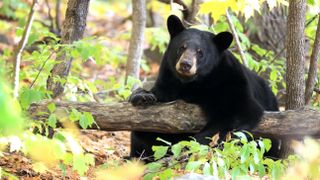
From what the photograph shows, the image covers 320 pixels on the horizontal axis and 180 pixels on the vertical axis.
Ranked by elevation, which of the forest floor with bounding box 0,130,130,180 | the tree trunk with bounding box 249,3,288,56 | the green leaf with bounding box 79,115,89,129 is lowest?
the forest floor with bounding box 0,130,130,180

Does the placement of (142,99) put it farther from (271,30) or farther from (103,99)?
(271,30)

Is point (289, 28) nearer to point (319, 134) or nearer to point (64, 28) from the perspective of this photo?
point (319, 134)

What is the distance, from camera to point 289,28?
5.14 meters

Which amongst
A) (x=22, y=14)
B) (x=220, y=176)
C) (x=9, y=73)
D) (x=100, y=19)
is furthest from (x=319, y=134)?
(x=100, y=19)

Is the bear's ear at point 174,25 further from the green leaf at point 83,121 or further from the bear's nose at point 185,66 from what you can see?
the green leaf at point 83,121

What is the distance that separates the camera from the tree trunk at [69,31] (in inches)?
193

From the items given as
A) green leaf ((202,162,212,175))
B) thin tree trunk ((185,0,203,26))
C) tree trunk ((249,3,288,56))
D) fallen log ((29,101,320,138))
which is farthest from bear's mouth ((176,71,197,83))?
tree trunk ((249,3,288,56))

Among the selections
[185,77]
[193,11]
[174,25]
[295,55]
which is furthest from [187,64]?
[193,11]

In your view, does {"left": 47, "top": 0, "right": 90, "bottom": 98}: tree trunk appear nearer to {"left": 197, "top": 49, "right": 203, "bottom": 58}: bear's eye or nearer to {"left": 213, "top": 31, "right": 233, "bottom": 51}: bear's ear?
{"left": 197, "top": 49, "right": 203, "bottom": 58}: bear's eye

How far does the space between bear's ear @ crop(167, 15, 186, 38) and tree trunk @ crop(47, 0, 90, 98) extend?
0.82 m

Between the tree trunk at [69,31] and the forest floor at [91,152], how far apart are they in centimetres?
71

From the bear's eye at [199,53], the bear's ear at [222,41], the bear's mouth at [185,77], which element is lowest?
the bear's mouth at [185,77]

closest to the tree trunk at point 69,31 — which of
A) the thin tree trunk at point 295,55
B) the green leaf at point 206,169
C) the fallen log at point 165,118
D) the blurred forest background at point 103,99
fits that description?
the blurred forest background at point 103,99

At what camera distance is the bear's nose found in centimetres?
487
